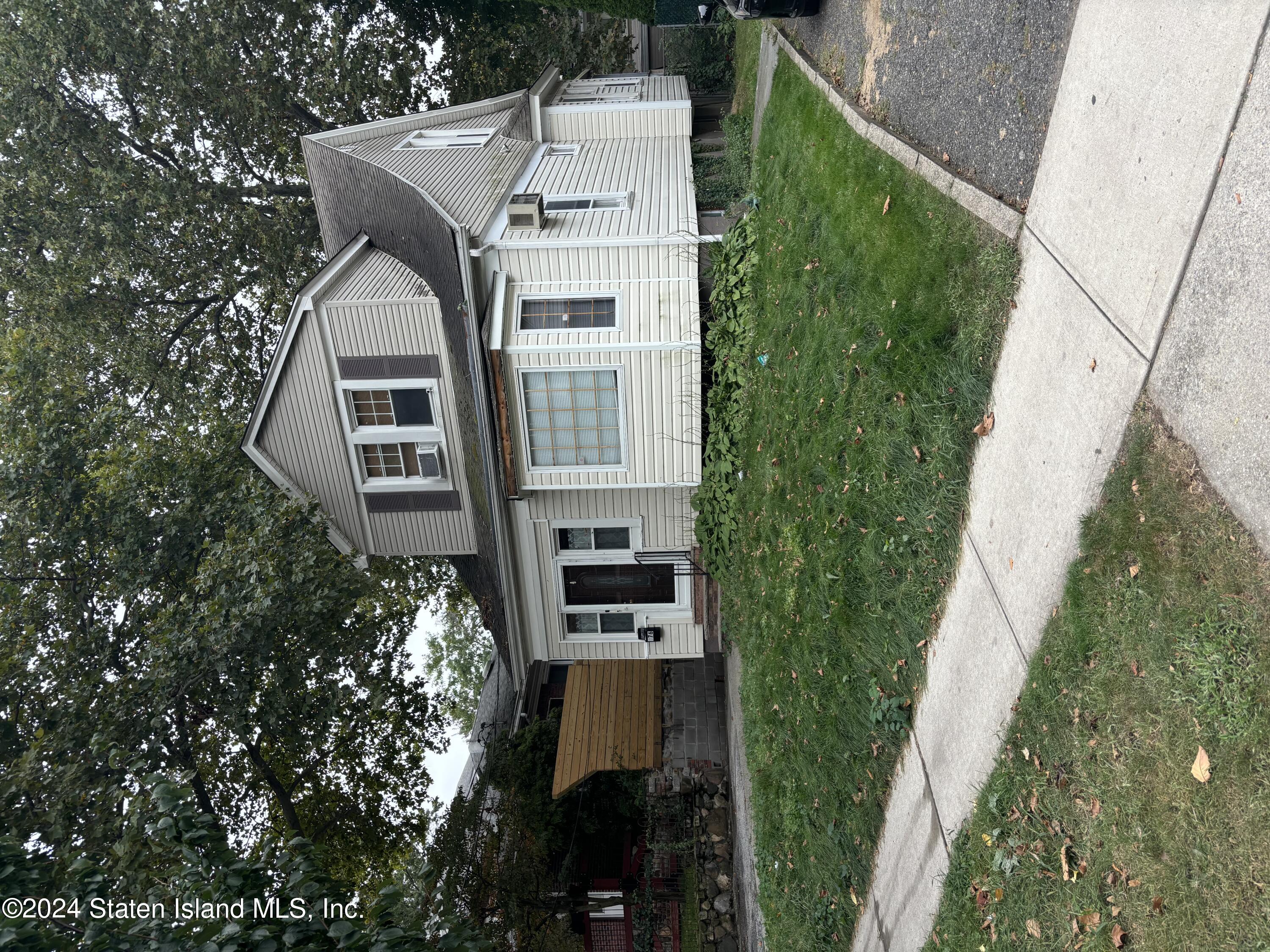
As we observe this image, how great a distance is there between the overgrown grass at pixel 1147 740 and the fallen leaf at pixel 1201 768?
0.08 ft

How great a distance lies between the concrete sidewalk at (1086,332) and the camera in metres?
3.38

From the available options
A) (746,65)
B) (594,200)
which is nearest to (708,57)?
(746,65)

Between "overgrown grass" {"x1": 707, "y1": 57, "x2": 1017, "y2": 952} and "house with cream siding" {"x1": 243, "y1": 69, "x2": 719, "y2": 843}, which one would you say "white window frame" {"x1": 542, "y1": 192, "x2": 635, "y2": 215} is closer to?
"house with cream siding" {"x1": 243, "y1": 69, "x2": 719, "y2": 843}

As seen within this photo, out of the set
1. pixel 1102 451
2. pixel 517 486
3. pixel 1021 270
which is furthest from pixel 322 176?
pixel 1102 451

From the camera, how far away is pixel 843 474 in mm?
7098

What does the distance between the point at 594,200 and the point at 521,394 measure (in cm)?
388

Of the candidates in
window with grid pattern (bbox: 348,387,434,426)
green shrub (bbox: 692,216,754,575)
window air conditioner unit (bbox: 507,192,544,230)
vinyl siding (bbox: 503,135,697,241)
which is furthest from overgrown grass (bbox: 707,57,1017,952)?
window with grid pattern (bbox: 348,387,434,426)

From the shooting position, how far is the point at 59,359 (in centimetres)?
1658

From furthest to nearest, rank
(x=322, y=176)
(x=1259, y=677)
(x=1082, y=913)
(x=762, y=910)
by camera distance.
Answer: (x=322, y=176) < (x=762, y=910) < (x=1082, y=913) < (x=1259, y=677)

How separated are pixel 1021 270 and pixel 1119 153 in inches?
37.2

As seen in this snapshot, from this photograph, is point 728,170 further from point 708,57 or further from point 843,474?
point 843,474

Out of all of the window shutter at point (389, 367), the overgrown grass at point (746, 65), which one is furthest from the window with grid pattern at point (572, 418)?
the overgrown grass at point (746, 65)

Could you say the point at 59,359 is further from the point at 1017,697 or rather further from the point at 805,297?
the point at 1017,697

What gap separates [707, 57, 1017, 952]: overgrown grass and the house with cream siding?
1998mm
